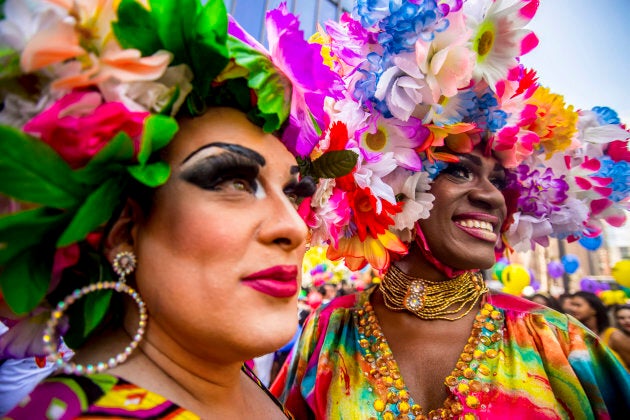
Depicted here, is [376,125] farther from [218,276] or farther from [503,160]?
[218,276]

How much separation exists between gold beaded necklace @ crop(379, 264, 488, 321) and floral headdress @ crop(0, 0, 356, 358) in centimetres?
112

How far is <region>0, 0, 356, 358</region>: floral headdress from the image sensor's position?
2.93ft

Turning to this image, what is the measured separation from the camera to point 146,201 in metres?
1.10

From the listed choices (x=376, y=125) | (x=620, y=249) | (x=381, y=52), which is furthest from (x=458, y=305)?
(x=620, y=249)

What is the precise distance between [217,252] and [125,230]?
282 mm

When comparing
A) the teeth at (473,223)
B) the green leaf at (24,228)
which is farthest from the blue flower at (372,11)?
the green leaf at (24,228)

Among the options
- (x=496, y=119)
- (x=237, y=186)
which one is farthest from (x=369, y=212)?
(x=237, y=186)

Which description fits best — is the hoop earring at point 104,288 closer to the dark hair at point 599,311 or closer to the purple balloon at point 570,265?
the dark hair at point 599,311

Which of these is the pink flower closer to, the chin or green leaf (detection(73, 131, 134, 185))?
green leaf (detection(73, 131, 134, 185))

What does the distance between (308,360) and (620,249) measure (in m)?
20.2

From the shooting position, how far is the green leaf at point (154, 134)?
3.14 ft

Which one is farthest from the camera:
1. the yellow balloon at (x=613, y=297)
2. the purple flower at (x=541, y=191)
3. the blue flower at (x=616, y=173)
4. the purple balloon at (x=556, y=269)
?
the purple balloon at (x=556, y=269)

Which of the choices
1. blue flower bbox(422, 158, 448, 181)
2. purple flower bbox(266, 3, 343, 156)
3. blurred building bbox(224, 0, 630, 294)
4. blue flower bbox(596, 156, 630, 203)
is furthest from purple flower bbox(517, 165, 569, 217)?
blurred building bbox(224, 0, 630, 294)

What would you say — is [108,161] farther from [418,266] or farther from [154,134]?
[418,266]
